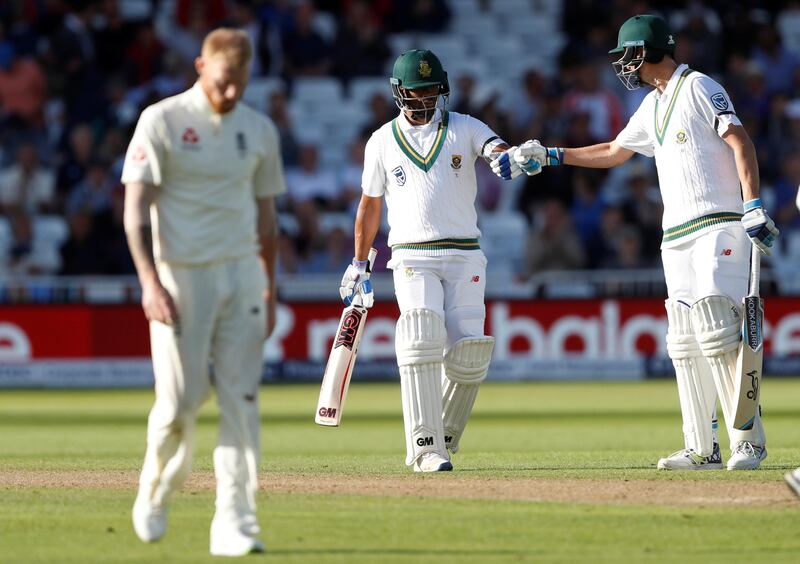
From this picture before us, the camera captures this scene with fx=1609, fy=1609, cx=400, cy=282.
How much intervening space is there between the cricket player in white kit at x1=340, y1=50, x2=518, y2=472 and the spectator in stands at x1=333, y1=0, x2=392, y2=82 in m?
13.1

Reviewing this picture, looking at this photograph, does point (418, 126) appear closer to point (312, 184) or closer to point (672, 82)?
point (672, 82)

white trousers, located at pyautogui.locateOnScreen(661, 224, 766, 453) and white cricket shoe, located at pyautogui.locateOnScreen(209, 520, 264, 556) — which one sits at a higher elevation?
white trousers, located at pyautogui.locateOnScreen(661, 224, 766, 453)

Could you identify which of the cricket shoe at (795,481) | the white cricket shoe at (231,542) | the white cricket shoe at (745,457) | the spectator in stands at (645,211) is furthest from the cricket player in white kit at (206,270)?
the spectator in stands at (645,211)

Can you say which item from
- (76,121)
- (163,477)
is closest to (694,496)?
(163,477)

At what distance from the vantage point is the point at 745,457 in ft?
28.6

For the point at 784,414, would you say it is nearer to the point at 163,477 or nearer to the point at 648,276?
the point at 648,276

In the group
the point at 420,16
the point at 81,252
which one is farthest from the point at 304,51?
the point at 81,252

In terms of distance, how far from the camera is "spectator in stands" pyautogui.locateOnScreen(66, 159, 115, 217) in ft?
63.9

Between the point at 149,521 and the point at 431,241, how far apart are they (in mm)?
3105

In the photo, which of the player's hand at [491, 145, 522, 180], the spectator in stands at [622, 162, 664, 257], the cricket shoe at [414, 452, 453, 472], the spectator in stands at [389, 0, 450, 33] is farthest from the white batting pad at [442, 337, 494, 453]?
the spectator in stands at [389, 0, 450, 33]

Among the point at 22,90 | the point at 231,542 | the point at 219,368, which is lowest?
the point at 231,542

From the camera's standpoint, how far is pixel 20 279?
59.4 feet

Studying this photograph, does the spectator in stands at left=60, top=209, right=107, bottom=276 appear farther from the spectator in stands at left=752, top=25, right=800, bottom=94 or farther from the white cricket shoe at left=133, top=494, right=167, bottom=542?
the white cricket shoe at left=133, top=494, right=167, bottom=542

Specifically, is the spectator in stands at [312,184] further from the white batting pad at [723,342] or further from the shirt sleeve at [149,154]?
the shirt sleeve at [149,154]
